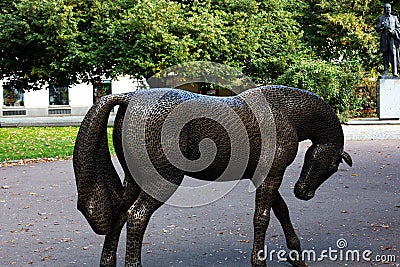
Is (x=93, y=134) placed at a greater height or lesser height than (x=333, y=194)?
greater

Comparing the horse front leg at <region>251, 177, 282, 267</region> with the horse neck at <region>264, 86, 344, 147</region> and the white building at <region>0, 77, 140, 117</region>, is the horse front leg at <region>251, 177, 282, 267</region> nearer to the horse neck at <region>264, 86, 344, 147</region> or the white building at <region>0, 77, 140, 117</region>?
the horse neck at <region>264, 86, 344, 147</region>

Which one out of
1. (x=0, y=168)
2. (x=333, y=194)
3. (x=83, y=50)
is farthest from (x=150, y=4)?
(x=333, y=194)

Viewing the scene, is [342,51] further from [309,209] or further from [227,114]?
[227,114]

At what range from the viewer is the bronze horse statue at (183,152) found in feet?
14.4

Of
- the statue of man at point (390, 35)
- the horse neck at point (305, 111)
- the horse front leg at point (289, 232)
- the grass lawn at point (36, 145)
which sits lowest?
the grass lawn at point (36, 145)

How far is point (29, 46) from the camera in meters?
26.3

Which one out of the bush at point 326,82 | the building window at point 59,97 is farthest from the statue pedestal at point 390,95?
the building window at point 59,97

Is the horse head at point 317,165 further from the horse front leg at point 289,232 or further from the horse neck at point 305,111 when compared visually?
the horse front leg at point 289,232

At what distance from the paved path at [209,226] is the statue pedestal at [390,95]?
12601mm

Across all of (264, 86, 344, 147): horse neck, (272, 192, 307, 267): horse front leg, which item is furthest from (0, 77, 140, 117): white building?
(264, 86, 344, 147): horse neck

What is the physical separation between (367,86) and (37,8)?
54.9 ft

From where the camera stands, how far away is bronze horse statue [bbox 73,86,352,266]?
4.38 metres

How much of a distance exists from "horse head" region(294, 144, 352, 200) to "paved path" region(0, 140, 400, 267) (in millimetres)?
820

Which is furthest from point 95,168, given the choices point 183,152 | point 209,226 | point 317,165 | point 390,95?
point 390,95
